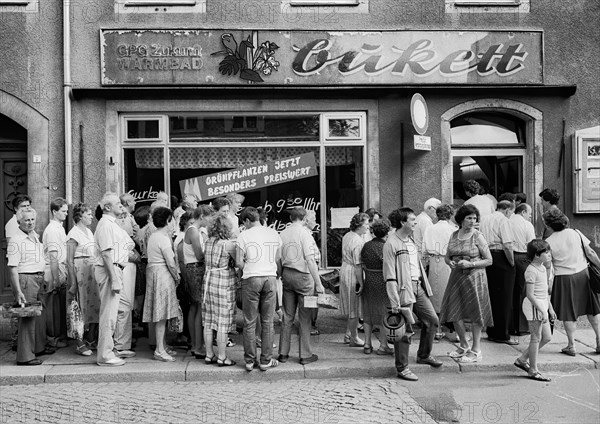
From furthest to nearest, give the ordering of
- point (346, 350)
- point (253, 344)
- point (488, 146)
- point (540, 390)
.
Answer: point (488, 146) → point (346, 350) → point (253, 344) → point (540, 390)

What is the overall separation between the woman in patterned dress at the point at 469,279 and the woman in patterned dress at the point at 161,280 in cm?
342

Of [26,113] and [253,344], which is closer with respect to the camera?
[253,344]

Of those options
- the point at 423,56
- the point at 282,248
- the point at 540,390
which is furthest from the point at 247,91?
the point at 540,390

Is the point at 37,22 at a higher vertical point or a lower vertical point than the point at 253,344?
higher

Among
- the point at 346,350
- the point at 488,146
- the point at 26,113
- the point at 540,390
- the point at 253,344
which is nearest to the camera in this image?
the point at 540,390

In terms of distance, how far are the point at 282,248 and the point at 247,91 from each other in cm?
397

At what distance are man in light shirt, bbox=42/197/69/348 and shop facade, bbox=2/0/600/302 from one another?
7.38ft

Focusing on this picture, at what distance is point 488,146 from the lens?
11.6m

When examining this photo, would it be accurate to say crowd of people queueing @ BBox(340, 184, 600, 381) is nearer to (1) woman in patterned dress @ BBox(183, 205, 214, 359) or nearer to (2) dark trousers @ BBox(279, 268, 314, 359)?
(2) dark trousers @ BBox(279, 268, 314, 359)

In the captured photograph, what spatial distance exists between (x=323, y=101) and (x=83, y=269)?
4969 mm

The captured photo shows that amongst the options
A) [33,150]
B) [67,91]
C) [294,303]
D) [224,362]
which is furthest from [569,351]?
[33,150]

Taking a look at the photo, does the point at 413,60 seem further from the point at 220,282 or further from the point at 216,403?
the point at 216,403

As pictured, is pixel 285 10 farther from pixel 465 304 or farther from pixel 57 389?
pixel 57 389

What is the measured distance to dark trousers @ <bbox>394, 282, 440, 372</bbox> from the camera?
24.3ft
